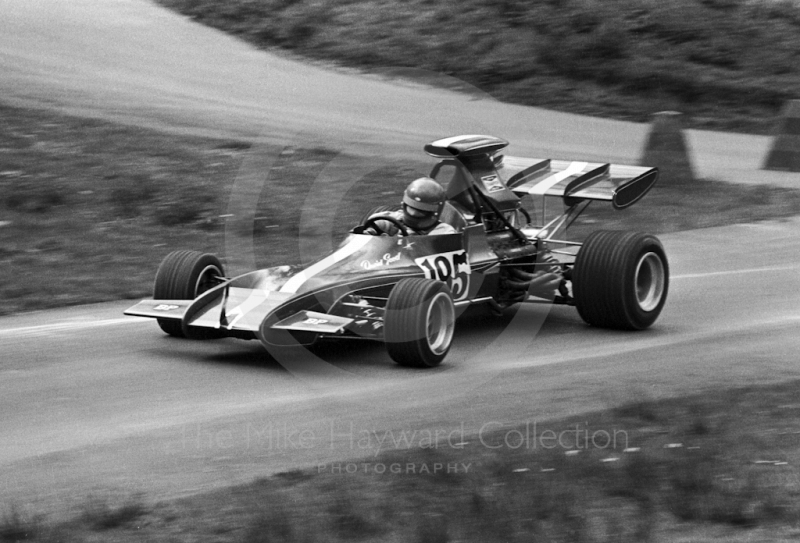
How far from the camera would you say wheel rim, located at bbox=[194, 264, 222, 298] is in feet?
29.1

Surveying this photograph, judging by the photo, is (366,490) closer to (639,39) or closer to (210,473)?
(210,473)

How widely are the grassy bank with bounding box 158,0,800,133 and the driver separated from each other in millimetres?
11607

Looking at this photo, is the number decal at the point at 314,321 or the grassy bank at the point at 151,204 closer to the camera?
the number decal at the point at 314,321

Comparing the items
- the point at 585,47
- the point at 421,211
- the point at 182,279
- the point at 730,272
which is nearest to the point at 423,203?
the point at 421,211

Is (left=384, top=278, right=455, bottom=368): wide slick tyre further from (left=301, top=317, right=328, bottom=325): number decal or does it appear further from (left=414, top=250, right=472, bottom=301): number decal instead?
(left=414, top=250, right=472, bottom=301): number decal

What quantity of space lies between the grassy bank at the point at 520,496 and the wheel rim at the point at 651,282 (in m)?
2.69

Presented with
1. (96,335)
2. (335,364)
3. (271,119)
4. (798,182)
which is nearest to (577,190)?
(335,364)

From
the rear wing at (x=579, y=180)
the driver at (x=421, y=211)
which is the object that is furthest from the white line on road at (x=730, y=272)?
the driver at (x=421, y=211)

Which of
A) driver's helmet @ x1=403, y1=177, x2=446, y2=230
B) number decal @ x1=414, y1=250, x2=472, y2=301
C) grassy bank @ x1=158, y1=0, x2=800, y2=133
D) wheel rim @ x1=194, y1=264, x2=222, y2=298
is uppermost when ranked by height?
grassy bank @ x1=158, y1=0, x2=800, y2=133

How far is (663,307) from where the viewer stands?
1028 centimetres

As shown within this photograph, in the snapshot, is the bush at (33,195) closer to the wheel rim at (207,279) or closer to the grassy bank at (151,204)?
the grassy bank at (151,204)

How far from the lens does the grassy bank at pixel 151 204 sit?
11977mm

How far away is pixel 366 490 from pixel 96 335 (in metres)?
4.08

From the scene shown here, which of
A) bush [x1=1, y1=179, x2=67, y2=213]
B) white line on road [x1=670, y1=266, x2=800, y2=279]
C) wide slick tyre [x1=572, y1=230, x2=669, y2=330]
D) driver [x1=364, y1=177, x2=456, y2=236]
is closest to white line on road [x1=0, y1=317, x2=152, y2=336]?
driver [x1=364, y1=177, x2=456, y2=236]
